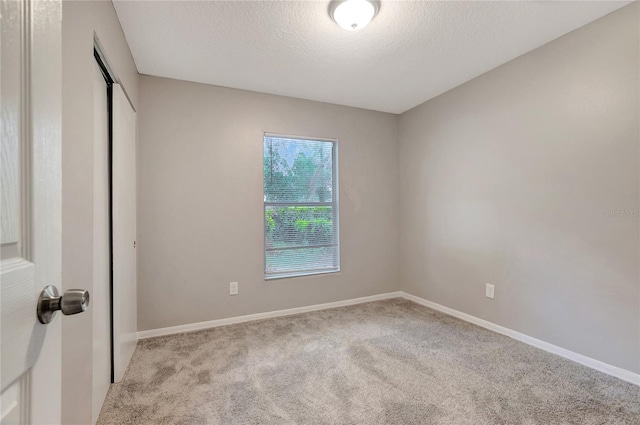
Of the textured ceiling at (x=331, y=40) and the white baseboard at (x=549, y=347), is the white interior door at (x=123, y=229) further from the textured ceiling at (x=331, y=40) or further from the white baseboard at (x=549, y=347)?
the white baseboard at (x=549, y=347)

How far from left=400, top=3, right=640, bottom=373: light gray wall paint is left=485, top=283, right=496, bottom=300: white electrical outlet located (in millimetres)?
51

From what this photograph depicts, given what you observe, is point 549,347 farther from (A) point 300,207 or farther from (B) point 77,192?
(B) point 77,192

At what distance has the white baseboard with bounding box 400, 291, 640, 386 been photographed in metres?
1.94

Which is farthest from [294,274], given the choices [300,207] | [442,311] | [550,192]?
[550,192]

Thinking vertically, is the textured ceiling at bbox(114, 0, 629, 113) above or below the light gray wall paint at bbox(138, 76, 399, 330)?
above

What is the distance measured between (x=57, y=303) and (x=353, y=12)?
2037 mm

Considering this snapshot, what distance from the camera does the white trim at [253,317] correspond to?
2736 mm

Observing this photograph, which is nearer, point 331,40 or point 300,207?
point 331,40

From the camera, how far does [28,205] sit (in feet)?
1.65

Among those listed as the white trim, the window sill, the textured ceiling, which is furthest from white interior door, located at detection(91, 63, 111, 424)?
the window sill

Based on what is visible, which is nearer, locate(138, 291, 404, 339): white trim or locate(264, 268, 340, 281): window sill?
locate(138, 291, 404, 339): white trim

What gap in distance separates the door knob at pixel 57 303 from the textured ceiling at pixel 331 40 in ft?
6.36

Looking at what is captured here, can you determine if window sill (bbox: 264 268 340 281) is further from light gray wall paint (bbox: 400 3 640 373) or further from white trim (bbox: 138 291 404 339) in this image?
light gray wall paint (bbox: 400 3 640 373)

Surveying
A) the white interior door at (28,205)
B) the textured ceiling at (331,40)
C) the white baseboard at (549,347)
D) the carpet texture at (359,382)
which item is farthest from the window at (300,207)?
the white interior door at (28,205)
